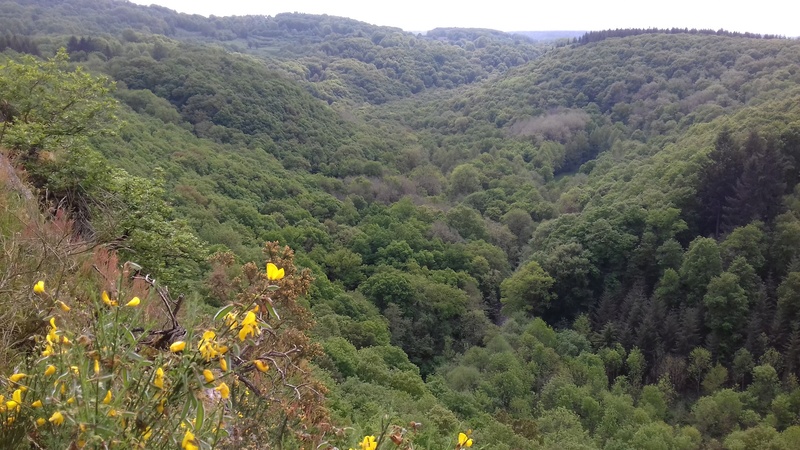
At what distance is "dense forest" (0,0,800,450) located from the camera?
2.06 metres

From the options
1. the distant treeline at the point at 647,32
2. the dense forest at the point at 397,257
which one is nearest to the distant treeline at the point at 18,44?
the dense forest at the point at 397,257

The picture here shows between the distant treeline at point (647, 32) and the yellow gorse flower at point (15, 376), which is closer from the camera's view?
the yellow gorse flower at point (15, 376)

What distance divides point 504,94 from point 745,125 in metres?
41.5

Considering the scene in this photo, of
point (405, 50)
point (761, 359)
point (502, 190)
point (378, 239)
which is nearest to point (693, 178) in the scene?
point (761, 359)

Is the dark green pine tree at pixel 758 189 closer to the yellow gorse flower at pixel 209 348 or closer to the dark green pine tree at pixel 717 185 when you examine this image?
the dark green pine tree at pixel 717 185

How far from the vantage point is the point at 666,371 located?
2277cm

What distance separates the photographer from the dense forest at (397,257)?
2062 millimetres

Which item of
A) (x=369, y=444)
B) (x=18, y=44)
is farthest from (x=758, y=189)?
(x=18, y=44)

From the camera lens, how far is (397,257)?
28.7 meters

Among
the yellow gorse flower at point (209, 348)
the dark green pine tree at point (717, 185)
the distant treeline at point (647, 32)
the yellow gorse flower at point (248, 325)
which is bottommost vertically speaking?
the dark green pine tree at point (717, 185)

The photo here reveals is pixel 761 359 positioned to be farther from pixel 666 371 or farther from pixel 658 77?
pixel 658 77

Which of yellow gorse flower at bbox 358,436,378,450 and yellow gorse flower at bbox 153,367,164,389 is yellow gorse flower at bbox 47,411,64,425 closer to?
yellow gorse flower at bbox 153,367,164,389

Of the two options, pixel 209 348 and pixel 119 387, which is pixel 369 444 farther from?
pixel 119 387

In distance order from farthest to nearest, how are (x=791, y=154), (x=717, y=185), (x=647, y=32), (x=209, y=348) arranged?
1. (x=647, y=32)
2. (x=717, y=185)
3. (x=791, y=154)
4. (x=209, y=348)
